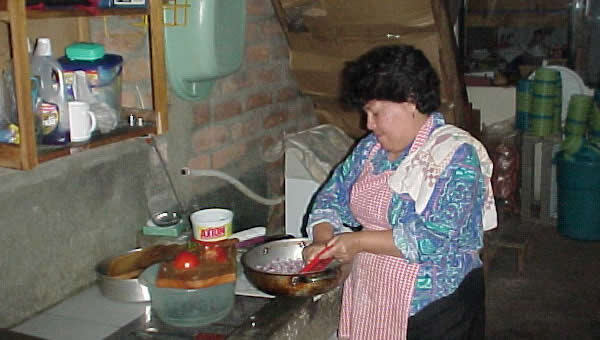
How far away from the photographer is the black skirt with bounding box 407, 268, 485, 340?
1.78m

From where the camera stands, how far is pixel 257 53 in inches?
103

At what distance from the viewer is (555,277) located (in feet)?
12.4

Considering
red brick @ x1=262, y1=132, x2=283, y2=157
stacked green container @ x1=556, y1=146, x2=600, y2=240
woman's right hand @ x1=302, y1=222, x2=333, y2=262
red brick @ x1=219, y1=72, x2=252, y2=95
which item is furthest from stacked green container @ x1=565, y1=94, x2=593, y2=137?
woman's right hand @ x1=302, y1=222, x2=333, y2=262

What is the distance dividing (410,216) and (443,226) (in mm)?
98

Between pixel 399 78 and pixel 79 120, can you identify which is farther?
pixel 399 78

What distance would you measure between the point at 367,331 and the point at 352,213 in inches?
12.6

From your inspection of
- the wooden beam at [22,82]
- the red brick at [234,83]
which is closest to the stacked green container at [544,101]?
the red brick at [234,83]

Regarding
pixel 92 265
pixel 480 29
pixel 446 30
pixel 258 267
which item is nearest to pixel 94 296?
pixel 92 265

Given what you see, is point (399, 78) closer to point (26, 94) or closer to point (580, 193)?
point (26, 94)

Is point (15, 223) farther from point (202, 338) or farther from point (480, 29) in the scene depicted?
point (480, 29)

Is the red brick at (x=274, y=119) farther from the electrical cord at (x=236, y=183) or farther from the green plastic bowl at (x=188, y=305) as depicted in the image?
the green plastic bowl at (x=188, y=305)

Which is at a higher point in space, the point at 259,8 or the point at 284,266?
the point at 259,8

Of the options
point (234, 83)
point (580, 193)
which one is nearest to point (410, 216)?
point (234, 83)

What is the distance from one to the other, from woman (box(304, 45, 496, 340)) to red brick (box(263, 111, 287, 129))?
893 mm
